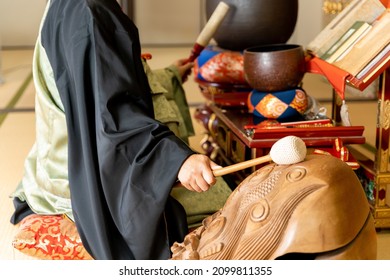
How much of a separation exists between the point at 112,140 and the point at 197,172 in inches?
11.2

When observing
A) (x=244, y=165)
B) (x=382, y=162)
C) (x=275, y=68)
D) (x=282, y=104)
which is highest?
(x=244, y=165)

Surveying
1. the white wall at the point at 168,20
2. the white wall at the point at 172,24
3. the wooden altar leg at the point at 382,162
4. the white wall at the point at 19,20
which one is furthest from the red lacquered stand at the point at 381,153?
the white wall at the point at 168,20

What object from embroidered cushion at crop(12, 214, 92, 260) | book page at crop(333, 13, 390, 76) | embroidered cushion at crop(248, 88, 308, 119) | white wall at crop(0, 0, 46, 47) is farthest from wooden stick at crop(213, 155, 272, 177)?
white wall at crop(0, 0, 46, 47)

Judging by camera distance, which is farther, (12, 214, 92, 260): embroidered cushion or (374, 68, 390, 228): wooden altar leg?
(374, 68, 390, 228): wooden altar leg

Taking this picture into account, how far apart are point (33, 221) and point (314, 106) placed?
1.20 meters

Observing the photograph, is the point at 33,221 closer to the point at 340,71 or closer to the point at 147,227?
the point at 147,227

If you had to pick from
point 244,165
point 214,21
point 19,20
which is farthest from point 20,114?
point 244,165

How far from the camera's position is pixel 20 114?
14.3 feet

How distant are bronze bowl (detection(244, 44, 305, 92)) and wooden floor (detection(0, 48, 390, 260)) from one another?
2.28 feet

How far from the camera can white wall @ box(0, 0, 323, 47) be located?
17.5 feet

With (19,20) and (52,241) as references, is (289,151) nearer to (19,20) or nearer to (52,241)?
(52,241)

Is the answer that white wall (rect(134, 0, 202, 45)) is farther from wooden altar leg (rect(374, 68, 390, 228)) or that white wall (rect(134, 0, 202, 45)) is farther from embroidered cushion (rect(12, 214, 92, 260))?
embroidered cushion (rect(12, 214, 92, 260))

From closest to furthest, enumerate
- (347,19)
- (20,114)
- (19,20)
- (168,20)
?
(347,19), (20,114), (19,20), (168,20)

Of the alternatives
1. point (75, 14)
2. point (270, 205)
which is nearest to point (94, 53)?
point (75, 14)
